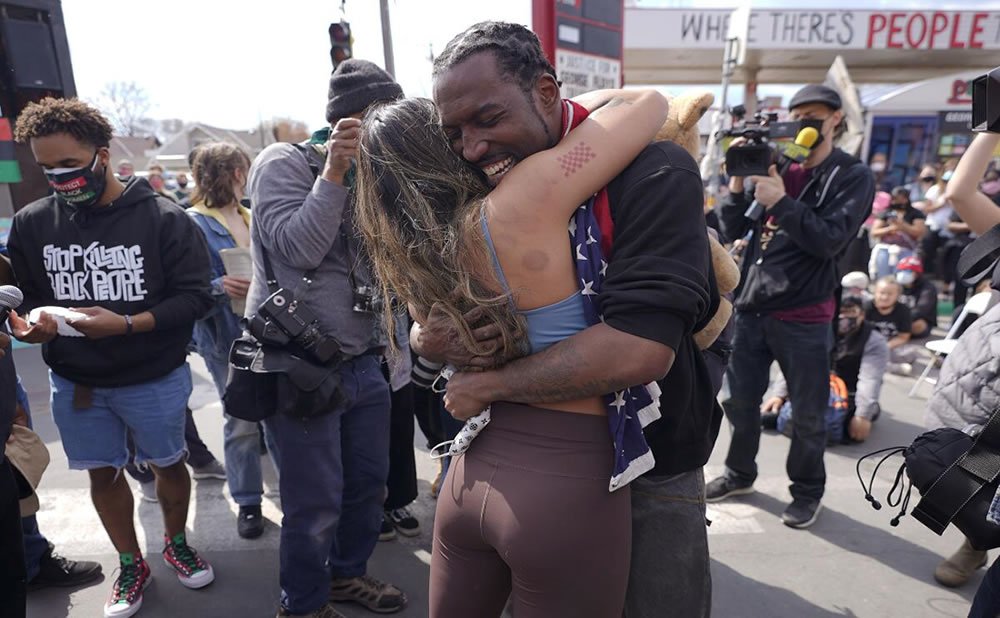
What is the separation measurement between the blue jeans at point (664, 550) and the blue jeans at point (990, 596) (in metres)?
0.94

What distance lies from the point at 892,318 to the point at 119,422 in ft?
21.2

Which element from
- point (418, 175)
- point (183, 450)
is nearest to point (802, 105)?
point (418, 175)

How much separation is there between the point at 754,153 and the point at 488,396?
2.16 m

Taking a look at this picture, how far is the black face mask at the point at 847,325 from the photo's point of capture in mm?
4434

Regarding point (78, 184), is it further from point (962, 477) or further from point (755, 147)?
point (962, 477)

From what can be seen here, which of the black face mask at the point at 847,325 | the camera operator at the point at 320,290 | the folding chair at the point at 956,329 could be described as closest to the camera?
the camera operator at the point at 320,290

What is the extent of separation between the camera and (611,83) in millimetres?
5438

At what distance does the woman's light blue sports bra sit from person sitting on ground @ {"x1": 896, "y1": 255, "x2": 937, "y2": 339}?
6.40 metres

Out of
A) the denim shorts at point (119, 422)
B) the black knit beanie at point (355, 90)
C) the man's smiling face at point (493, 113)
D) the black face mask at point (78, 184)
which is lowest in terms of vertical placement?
the denim shorts at point (119, 422)

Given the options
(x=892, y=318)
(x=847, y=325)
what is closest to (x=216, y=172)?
(x=847, y=325)

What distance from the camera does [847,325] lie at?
446 cm

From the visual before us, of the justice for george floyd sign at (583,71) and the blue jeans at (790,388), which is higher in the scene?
the justice for george floyd sign at (583,71)

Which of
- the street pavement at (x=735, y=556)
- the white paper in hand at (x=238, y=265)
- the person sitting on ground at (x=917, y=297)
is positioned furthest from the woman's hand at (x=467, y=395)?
the person sitting on ground at (x=917, y=297)

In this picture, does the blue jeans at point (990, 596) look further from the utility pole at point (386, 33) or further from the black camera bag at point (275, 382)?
the utility pole at point (386, 33)
